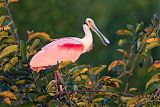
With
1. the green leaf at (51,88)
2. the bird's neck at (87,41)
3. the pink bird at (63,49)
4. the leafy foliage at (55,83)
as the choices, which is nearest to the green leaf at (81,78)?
the leafy foliage at (55,83)

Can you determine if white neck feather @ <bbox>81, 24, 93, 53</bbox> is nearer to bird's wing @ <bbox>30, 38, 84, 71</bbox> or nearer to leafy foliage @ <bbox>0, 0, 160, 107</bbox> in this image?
bird's wing @ <bbox>30, 38, 84, 71</bbox>

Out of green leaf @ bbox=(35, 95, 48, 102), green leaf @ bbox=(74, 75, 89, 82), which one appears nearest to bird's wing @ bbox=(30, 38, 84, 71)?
green leaf @ bbox=(74, 75, 89, 82)

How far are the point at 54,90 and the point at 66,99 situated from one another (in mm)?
86

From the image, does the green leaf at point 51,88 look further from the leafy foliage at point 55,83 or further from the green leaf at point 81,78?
the green leaf at point 81,78

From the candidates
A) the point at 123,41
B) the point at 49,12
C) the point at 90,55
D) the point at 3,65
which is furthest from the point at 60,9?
the point at 3,65

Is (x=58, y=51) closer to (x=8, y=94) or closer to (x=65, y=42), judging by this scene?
(x=65, y=42)

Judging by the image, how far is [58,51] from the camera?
2.54m

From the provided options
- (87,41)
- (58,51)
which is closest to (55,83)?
(58,51)

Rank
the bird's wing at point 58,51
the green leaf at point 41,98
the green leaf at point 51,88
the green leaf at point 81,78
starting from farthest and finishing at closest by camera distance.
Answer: the bird's wing at point 58,51, the green leaf at point 81,78, the green leaf at point 51,88, the green leaf at point 41,98

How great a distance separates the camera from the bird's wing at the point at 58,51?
8.14ft

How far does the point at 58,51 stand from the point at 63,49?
30 mm

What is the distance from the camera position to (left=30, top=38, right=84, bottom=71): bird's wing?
2480mm

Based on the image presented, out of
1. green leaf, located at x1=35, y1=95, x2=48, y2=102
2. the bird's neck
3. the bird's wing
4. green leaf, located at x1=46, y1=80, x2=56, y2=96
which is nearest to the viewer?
green leaf, located at x1=35, y1=95, x2=48, y2=102

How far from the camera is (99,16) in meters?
5.69
